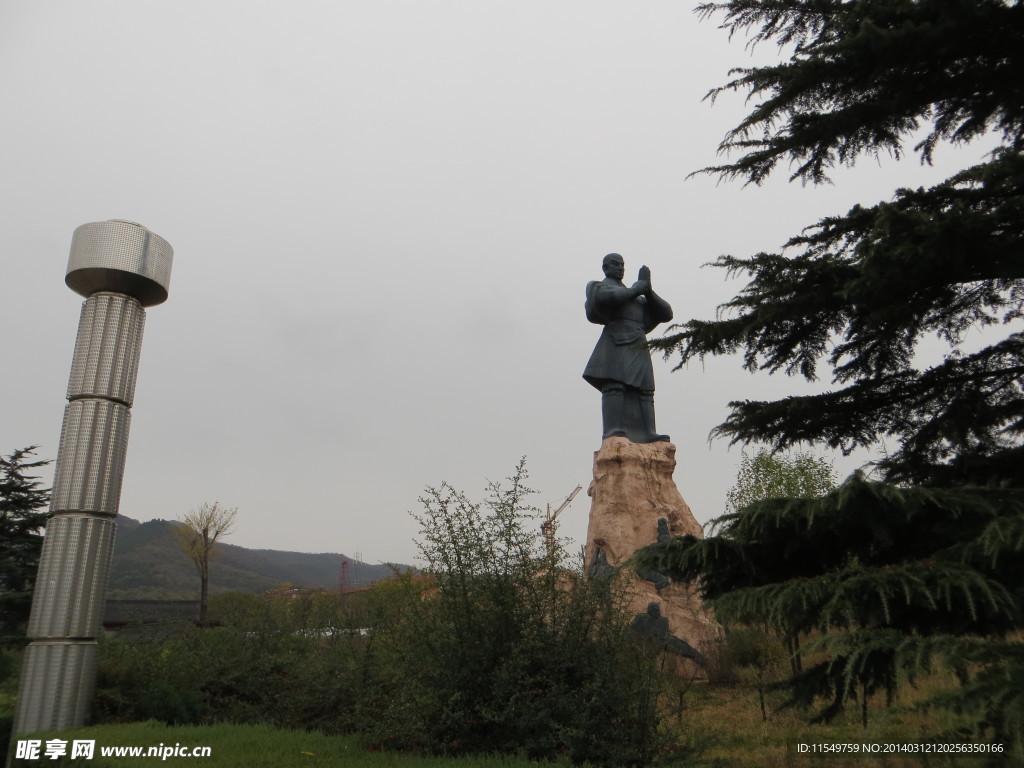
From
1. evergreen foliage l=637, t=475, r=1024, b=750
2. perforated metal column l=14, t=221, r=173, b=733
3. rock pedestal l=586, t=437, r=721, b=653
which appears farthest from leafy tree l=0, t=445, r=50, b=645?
evergreen foliage l=637, t=475, r=1024, b=750

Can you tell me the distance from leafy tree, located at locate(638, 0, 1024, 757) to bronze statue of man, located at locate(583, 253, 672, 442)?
9042mm

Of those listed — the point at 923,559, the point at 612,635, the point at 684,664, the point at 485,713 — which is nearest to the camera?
the point at 923,559

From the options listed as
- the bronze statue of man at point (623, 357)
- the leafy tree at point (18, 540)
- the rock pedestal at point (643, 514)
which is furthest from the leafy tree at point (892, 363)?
the leafy tree at point (18, 540)

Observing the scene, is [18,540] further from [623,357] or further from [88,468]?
[623,357]

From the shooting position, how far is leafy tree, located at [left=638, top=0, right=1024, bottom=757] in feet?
9.43

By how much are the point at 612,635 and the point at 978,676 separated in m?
3.41

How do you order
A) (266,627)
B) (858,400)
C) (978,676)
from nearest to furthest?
(978,676) → (858,400) → (266,627)

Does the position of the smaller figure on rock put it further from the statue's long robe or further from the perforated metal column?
the perforated metal column

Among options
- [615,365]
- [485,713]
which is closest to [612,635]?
[485,713]

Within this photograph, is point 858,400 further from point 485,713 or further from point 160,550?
point 160,550

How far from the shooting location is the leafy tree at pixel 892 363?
2873mm

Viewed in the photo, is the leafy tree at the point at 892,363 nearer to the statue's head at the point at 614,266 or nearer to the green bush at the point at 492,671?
the green bush at the point at 492,671

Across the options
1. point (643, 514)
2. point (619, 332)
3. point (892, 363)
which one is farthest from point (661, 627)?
point (892, 363)

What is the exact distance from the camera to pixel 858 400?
161 inches
